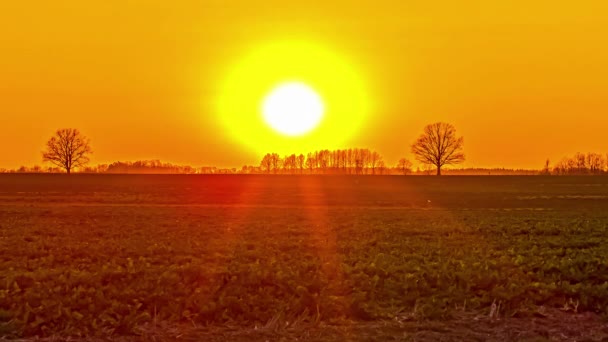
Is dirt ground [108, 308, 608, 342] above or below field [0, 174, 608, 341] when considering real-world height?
below

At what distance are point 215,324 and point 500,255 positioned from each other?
31.7 feet

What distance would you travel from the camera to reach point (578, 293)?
12.8m

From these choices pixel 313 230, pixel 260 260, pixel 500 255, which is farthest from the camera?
pixel 313 230

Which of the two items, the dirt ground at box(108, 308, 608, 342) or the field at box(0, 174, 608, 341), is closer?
the dirt ground at box(108, 308, 608, 342)

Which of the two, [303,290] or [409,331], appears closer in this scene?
[409,331]

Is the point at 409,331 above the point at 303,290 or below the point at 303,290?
below

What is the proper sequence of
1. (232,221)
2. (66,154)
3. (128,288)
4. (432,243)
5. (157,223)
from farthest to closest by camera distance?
(66,154) → (232,221) → (157,223) → (432,243) → (128,288)

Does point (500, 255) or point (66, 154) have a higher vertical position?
point (66, 154)

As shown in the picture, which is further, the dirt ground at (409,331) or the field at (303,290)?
the field at (303,290)

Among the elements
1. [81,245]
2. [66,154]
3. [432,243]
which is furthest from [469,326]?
[66,154]

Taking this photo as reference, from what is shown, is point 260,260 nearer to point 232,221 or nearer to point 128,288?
point 128,288

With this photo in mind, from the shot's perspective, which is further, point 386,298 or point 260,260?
point 260,260

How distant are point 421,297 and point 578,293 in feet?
10.5

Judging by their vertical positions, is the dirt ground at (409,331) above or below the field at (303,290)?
below
